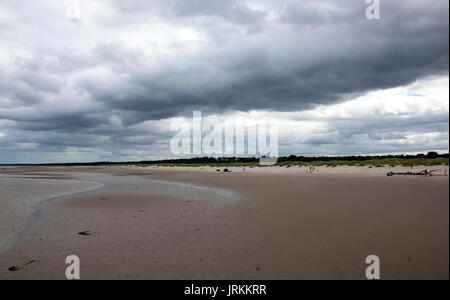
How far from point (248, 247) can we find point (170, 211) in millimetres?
8114

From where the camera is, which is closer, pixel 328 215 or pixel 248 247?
pixel 248 247

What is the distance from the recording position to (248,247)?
9281 millimetres
